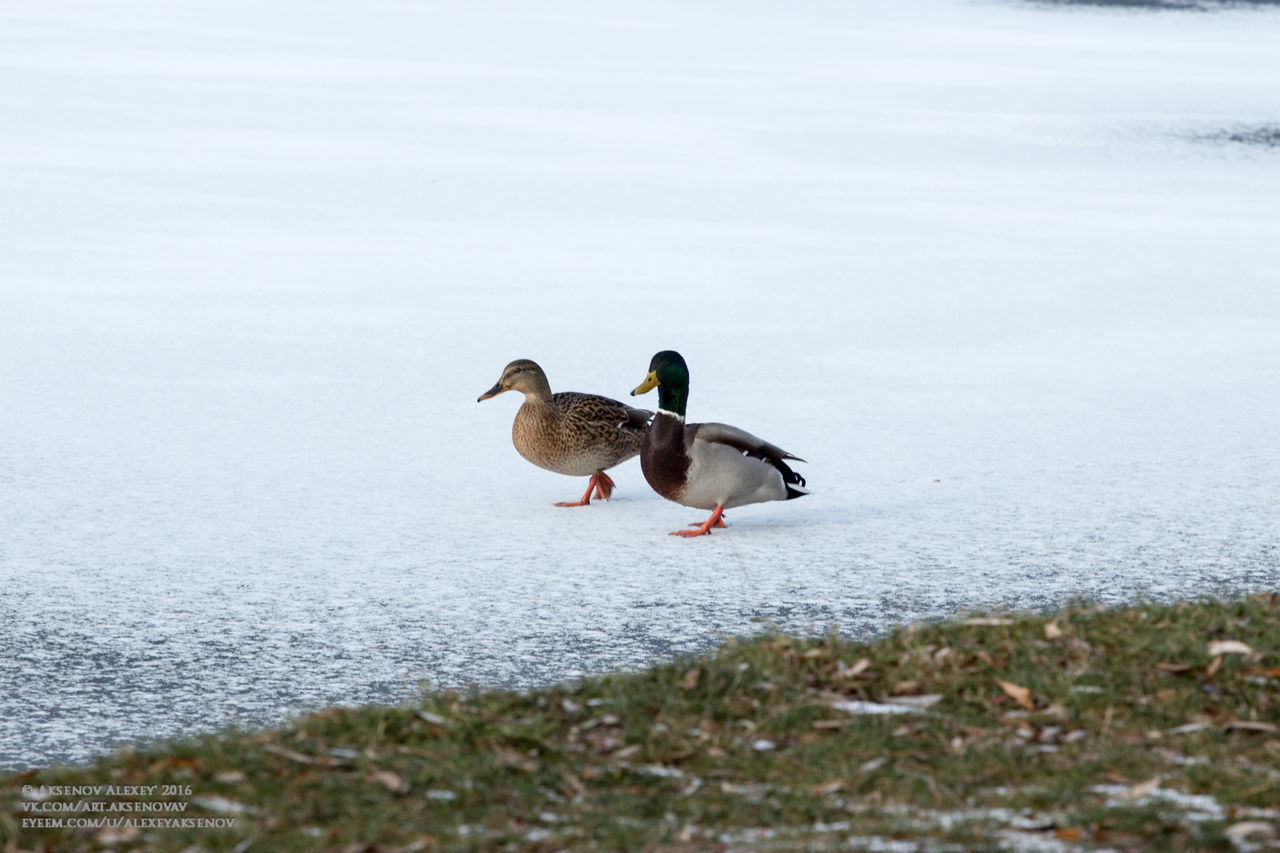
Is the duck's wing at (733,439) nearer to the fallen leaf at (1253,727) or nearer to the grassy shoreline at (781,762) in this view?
the grassy shoreline at (781,762)

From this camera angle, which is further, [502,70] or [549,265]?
[502,70]

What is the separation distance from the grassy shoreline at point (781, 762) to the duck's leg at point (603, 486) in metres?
2.87

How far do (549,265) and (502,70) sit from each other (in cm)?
1218

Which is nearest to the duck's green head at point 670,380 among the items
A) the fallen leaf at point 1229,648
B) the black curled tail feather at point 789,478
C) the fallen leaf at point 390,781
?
the black curled tail feather at point 789,478

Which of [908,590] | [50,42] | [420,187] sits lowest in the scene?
[908,590]

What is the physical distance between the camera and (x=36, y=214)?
13.9m

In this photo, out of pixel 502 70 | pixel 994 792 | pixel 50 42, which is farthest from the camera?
pixel 50 42

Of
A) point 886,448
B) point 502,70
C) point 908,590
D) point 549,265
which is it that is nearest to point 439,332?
point 549,265

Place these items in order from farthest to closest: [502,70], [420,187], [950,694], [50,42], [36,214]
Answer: [50,42] < [502,70] < [420,187] < [36,214] < [950,694]

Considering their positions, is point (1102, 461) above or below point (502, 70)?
below

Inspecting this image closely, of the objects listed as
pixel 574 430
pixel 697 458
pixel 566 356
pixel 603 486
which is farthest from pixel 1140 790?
pixel 566 356

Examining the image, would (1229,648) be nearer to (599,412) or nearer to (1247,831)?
(1247,831)

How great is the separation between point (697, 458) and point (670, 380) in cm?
35

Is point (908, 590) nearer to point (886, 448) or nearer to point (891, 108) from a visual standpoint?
point (886, 448)
